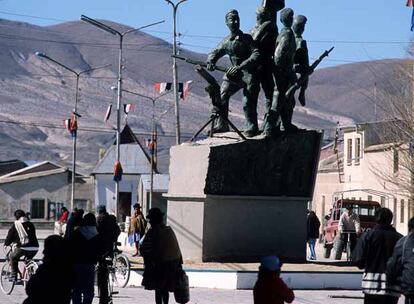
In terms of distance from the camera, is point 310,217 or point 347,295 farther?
point 310,217

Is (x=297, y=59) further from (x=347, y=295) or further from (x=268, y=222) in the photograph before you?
(x=347, y=295)

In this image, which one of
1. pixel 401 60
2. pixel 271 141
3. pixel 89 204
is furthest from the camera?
pixel 89 204

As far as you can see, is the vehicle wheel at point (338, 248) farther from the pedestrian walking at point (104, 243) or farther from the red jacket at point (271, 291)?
the red jacket at point (271, 291)

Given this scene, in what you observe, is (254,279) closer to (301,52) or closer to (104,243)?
(301,52)

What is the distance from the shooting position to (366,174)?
72.1 meters

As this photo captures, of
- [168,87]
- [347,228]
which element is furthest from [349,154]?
[347,228]

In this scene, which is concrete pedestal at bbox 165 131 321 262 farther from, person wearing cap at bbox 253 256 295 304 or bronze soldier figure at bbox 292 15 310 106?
person wearing cap at bbox 253 256 295 304

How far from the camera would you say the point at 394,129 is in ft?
194

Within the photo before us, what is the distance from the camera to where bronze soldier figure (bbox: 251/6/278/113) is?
2823 cm

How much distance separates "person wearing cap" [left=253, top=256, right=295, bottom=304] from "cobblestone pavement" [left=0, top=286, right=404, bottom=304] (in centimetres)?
951

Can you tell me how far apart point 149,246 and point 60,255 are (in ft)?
21.9

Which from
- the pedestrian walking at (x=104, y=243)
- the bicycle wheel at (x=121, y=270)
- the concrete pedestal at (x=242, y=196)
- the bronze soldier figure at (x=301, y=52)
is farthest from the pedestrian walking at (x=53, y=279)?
the bronze soldier figure at (x=301, y=52)

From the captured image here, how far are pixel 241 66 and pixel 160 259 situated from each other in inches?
377

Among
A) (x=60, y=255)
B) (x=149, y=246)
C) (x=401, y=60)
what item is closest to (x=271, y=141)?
(x=149, y=246)
